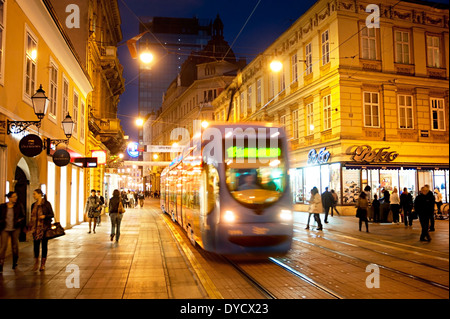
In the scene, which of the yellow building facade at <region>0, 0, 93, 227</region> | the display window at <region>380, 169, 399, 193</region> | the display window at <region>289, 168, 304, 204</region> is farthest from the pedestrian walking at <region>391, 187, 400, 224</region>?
the yellow building facade at <region>0, 0, 93, 227</region>

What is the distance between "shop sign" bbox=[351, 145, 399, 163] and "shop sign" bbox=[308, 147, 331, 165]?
1.79 meters

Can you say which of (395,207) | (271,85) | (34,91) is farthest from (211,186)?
(271,85)

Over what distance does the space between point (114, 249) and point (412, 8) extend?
24.2 meters

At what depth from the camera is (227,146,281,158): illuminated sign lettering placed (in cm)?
989

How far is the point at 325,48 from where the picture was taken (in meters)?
26.8

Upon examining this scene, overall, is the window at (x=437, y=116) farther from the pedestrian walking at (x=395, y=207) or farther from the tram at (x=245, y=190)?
the tram at (x=245, y=190)

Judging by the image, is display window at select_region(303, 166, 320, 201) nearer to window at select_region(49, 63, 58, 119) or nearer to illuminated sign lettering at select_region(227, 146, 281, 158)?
window at select_region(49, 63, 58, 119)

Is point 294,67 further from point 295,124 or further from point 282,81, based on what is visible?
point 295,124

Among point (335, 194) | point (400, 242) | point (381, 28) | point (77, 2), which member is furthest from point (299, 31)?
point (400, 242)

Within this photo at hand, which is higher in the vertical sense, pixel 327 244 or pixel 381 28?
pixel 381 28

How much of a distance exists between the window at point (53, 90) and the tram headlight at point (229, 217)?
31.9 ft

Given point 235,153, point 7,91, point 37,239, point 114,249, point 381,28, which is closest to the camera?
point 37,239
